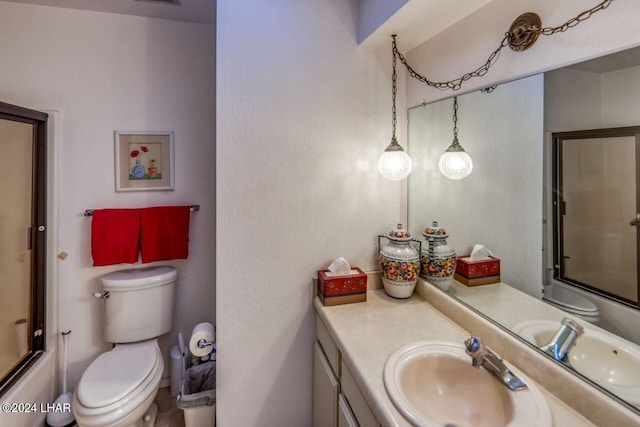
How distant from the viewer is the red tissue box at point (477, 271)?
1.21 m

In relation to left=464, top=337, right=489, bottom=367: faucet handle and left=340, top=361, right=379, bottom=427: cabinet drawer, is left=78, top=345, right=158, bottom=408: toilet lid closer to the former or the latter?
left=340, top=361, right=379, bottom=427: cabinet drawer

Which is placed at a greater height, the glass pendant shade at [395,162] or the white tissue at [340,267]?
the glass pendant shade at [395,162]

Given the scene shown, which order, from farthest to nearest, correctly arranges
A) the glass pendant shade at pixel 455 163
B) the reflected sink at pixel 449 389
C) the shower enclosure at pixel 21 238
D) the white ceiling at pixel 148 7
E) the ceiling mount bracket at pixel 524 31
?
the white ceiling at pixel 148 7, the shower enclosure at pixel 21 238, the glass pendant shade at pixel 455 163, the ceiling mount bracket at pixel 524 31, the reflected sink at pixel 449 389

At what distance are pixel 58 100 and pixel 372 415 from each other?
2.40 meters

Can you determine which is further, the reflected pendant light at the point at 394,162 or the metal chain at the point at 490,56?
the reflected pendant light at the point at 394,162

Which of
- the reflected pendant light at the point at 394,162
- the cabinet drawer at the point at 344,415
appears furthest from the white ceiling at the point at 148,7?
the cabinet drawer at the point at 344,415

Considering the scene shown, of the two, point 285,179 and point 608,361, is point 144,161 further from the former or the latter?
point 608,361

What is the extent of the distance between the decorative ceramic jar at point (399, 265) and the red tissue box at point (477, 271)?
0.19m

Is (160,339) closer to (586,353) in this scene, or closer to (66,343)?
(66,343)

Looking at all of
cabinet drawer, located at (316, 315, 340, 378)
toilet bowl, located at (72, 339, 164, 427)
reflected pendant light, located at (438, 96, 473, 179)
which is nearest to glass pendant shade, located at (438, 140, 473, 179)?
reflected pendant light, located at (438, 96, 473, 179)

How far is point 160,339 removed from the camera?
2.04 metres

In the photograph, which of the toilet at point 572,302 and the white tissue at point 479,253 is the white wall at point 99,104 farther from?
the toilet at point 572,302

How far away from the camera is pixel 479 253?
130 cm

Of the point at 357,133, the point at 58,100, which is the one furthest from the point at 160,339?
the point at 357,133
